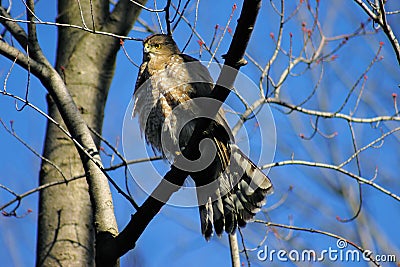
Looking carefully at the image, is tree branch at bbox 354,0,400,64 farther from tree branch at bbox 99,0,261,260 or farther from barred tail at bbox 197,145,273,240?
barred tail at bbox 197,145,273,240

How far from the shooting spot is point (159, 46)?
13.2 feet

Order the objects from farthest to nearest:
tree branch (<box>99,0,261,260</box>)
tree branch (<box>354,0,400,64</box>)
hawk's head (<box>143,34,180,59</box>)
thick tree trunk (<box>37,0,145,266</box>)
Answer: hawk's head (<box>143,34,180,59</box>) < thick tree trunk (<box>37,0,145,266</box>) < tree branch (<box>354,0,400,64</box>) < tree branch (<box>99,0,261,260</box>)

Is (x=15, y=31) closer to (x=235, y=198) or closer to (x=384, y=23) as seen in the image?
(x=235, y=198)

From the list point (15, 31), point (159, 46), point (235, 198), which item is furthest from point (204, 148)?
point (15, 31)

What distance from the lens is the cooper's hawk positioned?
3.45m

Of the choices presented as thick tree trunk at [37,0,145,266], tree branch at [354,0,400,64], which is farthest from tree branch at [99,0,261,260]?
tree branch at [354,0,400,64]

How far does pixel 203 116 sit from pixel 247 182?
0.71 metres

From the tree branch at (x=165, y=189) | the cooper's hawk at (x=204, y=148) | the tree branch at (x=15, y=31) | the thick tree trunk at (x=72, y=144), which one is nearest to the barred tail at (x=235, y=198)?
the cooper's hawk at (x=204, y=148)

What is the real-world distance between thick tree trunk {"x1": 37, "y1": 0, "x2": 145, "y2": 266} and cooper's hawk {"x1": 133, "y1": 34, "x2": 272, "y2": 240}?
20.2 inches

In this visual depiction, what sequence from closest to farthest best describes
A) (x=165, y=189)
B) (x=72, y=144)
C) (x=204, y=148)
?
(x=165, y=189)
(x=204, y=148)
(x=72, y=144)

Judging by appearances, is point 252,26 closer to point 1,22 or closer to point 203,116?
point 203,116

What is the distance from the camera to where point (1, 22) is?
3607mm

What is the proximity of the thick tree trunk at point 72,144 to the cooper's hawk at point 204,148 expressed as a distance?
0.51m

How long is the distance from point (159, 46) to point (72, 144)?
885 millimetres
